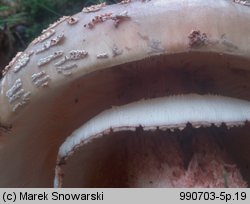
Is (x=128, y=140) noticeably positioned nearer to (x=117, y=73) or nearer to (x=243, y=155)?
(x=117, y=73)

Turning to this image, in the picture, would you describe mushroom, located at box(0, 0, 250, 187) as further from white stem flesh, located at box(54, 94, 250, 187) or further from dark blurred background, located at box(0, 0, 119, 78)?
dark blurred background, located at box(0, 0, 119, 78)

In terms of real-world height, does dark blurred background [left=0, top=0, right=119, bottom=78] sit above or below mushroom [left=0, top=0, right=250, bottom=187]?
above

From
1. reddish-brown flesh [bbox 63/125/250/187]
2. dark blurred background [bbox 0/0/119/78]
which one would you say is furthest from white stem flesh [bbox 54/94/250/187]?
dark blurred background [bbox 0/0/119/78]

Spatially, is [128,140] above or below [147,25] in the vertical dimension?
below

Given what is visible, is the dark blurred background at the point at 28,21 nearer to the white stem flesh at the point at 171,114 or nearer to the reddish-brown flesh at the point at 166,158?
the reddish-brown flesh at the point at 166,158

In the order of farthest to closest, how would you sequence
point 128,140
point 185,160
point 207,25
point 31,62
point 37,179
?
point 37,179 → point 128,140 → point 185,160 → point 31,62 → point 207,25

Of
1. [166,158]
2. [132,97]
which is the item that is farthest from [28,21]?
[166,158]

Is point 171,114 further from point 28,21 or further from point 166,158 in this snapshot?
point 28,21

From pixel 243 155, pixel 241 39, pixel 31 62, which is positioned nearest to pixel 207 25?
pixel 241 39
